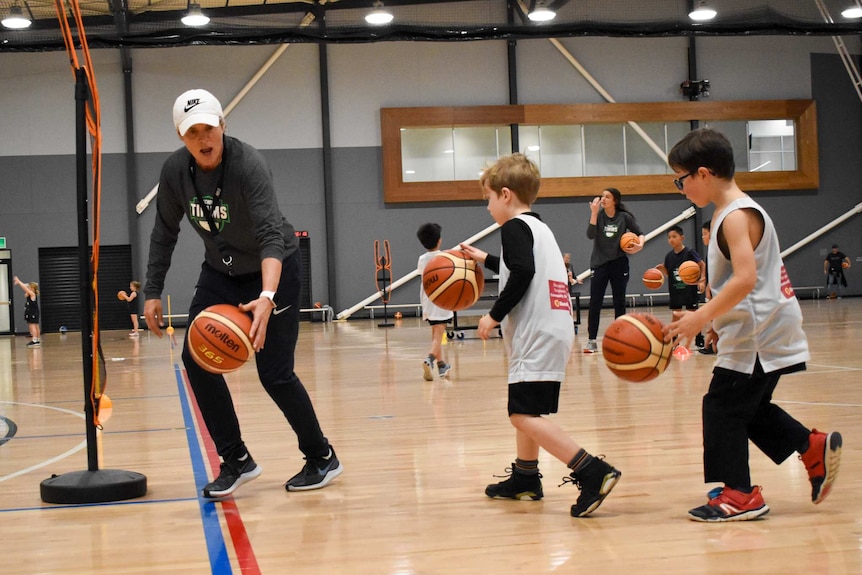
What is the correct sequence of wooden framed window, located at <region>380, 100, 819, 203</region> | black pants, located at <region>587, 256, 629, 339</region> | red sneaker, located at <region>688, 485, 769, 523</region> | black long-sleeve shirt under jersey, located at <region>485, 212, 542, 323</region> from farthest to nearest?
1. wooden framed window, located at <region>380, 100, 819, 203</region>
2. black pants, located at <region>587, 256, 629, 339</region>
3. black long-sleeve shirt under jersey, located at <region>485, 212, 542, 323</region>
4. red sneaker, located at <region>688, 485, 769, 523</region>

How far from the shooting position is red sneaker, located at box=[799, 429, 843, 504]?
3350mm

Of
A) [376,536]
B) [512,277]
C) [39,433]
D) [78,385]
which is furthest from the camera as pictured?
[78,385]

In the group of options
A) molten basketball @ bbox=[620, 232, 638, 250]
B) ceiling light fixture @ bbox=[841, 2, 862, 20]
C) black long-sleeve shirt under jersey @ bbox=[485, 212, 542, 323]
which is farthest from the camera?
ceiling light fixture @ bbox=[841, 2, 862, 20]

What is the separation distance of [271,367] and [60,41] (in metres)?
13.1

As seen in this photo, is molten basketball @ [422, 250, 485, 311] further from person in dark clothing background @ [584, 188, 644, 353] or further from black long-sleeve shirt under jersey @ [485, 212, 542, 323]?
person in dark clothing background @ [584, 188, 644, 353]

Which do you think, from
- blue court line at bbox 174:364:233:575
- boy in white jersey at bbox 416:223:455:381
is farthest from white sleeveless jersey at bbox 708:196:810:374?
boy in white jersey at bbox 416:223:455:381

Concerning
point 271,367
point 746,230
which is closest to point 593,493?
point 746,230

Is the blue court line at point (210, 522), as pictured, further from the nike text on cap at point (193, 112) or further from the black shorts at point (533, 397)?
the nike text on cap at point (193, 112)

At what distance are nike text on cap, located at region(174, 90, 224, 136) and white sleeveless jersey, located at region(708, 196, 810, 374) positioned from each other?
2011 mm

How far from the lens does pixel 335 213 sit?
23078mm

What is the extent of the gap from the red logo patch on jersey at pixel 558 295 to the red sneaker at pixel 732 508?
2.96 feet

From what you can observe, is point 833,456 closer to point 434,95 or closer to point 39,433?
point 39,433

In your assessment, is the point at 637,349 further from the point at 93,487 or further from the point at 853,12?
the point at 853,12

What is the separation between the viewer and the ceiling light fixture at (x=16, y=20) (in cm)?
1515
